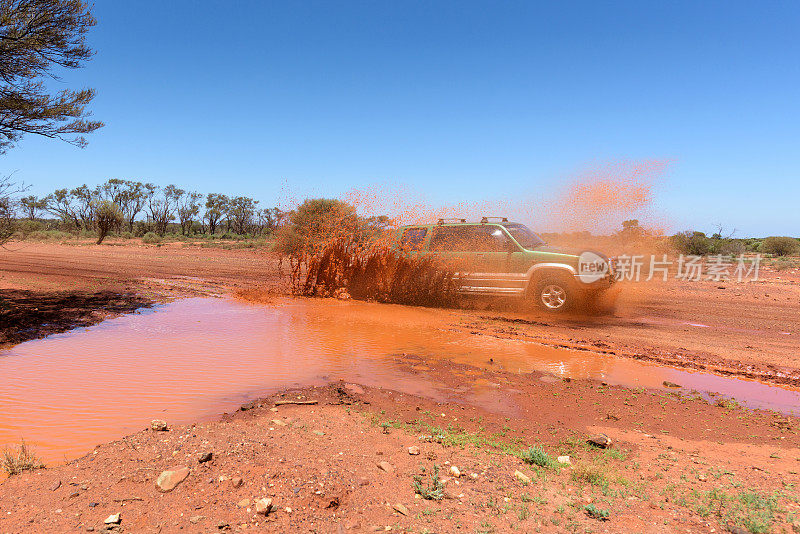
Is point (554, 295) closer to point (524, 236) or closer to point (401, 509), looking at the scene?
point (524, 236)

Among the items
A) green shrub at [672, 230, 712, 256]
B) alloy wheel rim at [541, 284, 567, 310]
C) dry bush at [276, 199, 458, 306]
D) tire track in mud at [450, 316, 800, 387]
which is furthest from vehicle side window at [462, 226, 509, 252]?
green shrub at [672, 230, 712, 256]

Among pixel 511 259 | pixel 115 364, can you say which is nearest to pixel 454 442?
pixel 115 364

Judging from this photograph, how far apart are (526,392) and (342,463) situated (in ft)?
8.85

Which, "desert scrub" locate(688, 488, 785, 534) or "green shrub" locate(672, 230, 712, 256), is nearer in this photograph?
"desert scrub" locate(688, 488, 785, 534)

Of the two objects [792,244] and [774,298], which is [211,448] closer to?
[774,298]

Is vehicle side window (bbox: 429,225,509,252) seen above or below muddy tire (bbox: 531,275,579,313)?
above

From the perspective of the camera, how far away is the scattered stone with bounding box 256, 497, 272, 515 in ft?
8.67

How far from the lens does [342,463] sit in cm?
326

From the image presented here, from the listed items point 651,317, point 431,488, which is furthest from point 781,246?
point 431,488

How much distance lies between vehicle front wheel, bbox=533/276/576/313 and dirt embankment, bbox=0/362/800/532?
17.8ft

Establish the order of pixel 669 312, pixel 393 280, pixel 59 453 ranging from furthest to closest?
pixel 393 280, pixel 669 312, pixel 59 453

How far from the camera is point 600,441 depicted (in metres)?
3.74

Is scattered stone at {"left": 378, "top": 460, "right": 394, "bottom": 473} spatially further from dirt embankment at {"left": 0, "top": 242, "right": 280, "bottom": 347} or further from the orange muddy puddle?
dirt embankment at {"left": 0, "top": 242, "right": 280, "bottom": 347}
